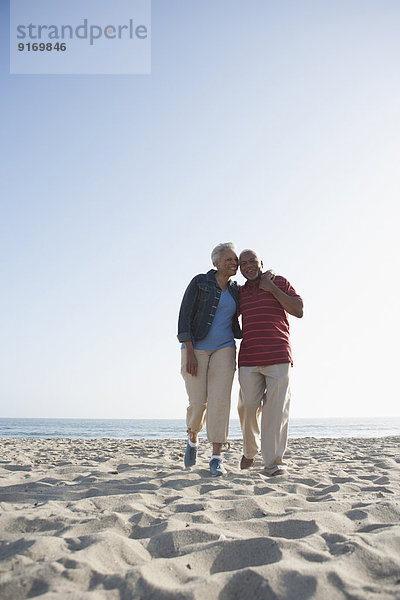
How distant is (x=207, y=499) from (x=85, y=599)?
1477 millimetres

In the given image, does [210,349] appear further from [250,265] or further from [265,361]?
A: [250,265]

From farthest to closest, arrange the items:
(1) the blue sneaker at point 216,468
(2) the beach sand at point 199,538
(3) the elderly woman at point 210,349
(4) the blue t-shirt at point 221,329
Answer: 1. (4) the blue t-shirt at point 221,329
2. (3) the elderly woman at point 210,349
3. (1) the blue sneaker at point 216,468
4. (2) the beach sand at point 199,538

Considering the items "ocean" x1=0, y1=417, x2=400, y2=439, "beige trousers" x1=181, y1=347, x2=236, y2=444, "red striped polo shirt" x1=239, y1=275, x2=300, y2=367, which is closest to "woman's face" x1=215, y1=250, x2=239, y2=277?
"red striped polo shirt" x1=239, y1=275, x2=300, y2=367

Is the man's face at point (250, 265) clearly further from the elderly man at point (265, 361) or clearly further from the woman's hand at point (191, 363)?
the woman's hand at point (191, 363)

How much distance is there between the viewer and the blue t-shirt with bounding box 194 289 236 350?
4059 mm

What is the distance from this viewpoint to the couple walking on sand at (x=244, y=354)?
3.90 meters

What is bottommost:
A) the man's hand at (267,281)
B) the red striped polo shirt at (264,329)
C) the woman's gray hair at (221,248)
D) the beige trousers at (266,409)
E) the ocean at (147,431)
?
the ocean at (147,431)

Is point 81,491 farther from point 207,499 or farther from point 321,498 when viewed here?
point 321,498

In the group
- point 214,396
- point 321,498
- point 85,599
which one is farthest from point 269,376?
point 85,599

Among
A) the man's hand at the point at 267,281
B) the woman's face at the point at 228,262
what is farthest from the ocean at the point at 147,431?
the man's hand at the point at 267,281

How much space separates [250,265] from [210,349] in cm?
87

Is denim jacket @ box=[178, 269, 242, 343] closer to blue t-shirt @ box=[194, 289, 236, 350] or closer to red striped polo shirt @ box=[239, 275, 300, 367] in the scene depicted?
blue t-shirt @ box=[194, 289, 236, 350]

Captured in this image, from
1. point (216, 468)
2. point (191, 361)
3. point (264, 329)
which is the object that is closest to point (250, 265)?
point (264, 329)

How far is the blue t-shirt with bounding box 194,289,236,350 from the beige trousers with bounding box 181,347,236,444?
0.18ft
